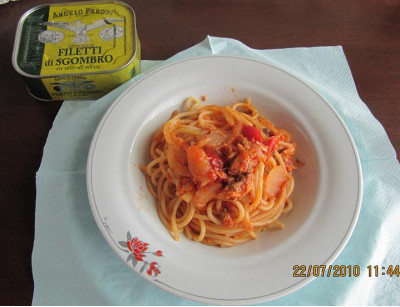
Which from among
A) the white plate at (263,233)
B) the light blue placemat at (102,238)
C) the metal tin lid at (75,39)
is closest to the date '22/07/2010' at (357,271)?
the light blue placemat at (102,238)

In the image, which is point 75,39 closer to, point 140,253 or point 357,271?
point 140,253

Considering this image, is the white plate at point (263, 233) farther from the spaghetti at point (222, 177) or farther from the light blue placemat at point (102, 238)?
the light blue placemat at point (102, 238)

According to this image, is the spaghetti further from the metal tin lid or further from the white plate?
the metal tin lid

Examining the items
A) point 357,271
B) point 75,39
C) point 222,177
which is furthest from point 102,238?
point 357,271

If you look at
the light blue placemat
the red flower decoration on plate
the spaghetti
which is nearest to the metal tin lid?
the light blue placemat

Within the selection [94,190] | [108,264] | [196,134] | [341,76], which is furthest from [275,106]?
[108,264]

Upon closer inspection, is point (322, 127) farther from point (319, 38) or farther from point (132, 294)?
point (132, 294)
